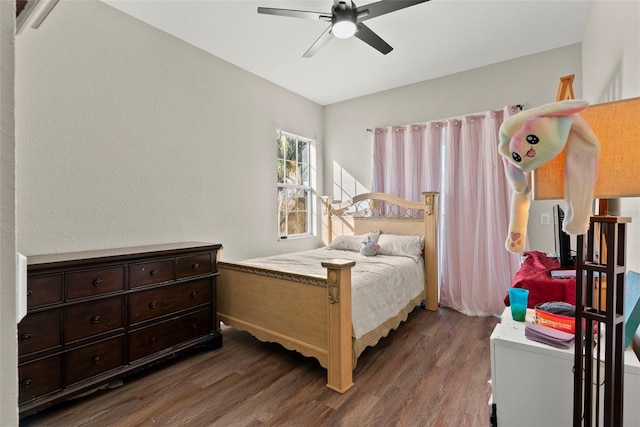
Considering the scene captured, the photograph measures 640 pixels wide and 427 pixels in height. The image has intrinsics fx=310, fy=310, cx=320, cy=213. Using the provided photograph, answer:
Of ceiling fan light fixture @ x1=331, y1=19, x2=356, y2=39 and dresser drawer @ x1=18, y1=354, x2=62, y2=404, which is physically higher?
ceiling fan light fixture @ x1=331, y1=19, x2=356, y2=39

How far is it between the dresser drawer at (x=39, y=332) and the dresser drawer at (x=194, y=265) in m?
0.77

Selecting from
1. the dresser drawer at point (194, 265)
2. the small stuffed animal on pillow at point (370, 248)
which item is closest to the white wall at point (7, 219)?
the dresser drawer at point (194, 265)

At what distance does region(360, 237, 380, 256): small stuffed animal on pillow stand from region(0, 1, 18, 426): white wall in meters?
3.30

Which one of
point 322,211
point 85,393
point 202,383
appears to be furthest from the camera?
point 322,211

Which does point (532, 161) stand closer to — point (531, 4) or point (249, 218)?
point (531, 4)

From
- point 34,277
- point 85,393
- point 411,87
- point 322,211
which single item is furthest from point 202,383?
point 411,87

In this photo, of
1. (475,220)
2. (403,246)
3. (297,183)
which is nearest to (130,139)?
(297,183)

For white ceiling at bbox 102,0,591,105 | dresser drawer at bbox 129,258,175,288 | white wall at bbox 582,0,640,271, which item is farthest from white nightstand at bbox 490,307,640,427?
white ceiling at bbox 102,0,591,105

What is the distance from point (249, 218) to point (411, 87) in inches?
103

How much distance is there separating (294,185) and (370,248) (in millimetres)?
1487

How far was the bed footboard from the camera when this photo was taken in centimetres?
203

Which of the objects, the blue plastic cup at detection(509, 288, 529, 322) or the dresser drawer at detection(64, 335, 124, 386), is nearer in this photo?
the blue plastic cup at detection(509, 288, 529, 322)

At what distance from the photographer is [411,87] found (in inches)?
156

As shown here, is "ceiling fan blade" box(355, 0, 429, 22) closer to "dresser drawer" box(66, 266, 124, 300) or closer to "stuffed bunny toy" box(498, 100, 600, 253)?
"stuffed bunny toy" box(498, 100, 600, 253)
